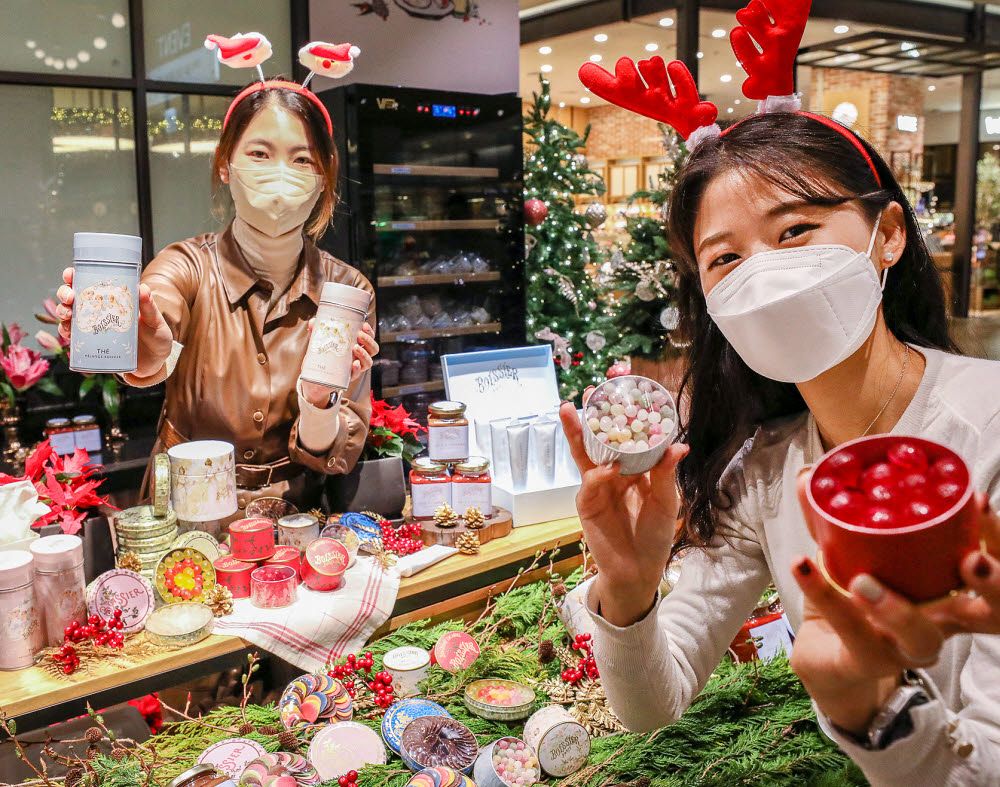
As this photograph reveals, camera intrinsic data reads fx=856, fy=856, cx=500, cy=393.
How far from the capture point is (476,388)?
9.00 feet

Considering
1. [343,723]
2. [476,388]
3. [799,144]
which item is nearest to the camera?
[799,144]

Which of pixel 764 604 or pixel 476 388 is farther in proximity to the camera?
pixel 476 388

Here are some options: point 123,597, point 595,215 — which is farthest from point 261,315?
point 595,215

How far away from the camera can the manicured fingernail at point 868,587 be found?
2.32ft

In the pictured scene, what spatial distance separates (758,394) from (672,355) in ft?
9.44

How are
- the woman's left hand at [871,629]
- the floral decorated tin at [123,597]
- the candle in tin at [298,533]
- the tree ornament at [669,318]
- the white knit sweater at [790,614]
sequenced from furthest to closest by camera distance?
the tree ornament at [669,318]
the candle in tin at [298,533]
the floral decorated tin at [123,597]
the white knit sweater at [790,614]
the woman's left hand at [871,629]

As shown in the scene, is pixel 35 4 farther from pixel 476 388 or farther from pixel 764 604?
pixel 764 604

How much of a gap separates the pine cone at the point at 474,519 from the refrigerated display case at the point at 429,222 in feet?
7.06

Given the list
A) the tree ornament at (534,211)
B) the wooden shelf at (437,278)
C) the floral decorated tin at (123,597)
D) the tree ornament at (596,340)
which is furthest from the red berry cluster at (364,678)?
the tree ornament at (534,211)

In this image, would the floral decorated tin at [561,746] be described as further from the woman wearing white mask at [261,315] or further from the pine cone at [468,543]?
the woman wearing white mask at [261,315]

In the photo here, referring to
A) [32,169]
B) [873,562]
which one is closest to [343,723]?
[873,562]

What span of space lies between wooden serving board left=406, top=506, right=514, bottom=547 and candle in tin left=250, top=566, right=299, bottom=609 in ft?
1.50

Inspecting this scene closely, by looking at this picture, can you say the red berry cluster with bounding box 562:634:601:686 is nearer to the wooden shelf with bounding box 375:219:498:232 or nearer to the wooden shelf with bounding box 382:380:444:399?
the wooden shelf with bounding box 382:380:444:399

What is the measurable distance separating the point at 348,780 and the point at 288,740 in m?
0.20
